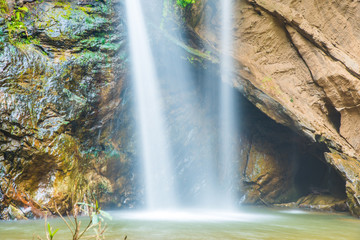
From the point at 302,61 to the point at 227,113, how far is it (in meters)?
3.20

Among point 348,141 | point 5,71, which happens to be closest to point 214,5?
point 348,141

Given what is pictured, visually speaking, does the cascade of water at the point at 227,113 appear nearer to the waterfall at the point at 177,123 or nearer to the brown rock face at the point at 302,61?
the waterfall at the point at 177,123

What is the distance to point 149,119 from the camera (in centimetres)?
1016

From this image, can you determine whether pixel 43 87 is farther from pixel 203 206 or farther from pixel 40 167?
pixel 203 206

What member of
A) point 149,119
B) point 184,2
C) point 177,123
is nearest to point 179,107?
point 177,123

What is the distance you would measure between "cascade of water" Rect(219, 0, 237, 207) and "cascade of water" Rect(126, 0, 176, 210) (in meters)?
2.25

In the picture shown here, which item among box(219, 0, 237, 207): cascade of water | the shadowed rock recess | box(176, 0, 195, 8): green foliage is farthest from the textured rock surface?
box(219, 0, 237, 207): cascade of water

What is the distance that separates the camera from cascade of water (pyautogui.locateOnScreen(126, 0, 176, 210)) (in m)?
9.48

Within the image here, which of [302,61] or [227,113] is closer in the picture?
[302,61]

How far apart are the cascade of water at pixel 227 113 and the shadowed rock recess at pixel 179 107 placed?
10.4 inches

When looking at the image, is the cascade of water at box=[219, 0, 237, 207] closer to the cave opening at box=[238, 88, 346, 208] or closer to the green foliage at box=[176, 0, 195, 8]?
the cave opening at box=[238, 88, 346, 208]

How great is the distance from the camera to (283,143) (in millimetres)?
11414

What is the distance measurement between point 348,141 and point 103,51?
8266 mm

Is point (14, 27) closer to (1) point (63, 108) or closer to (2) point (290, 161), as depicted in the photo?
(1) point (63, 108)
